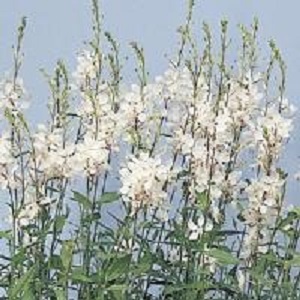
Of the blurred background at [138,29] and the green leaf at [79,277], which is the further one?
the blurred background at [138,29]

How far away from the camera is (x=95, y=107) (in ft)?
6.12

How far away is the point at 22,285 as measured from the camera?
1725 mm

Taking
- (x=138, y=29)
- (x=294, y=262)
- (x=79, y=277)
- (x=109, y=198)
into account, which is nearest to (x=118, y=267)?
(x=79, y=277)

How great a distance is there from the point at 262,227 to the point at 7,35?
3.75ft

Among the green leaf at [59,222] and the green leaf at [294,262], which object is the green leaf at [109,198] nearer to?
the green leaf at [59,222]

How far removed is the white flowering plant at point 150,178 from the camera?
1834 mm

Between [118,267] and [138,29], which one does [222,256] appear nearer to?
[118,267]

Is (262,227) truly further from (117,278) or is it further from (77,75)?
(77,75)

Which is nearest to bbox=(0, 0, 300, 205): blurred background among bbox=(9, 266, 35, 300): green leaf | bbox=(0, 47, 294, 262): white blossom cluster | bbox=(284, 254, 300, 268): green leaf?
bbox=(0, 47, 294, 262): white blossom cluster

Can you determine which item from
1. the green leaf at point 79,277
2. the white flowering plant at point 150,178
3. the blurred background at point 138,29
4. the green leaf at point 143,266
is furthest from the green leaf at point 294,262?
the blurred background at point 138,29

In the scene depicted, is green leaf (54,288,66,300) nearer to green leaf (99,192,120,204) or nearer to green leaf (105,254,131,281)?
green leaf (105,254,131,281)

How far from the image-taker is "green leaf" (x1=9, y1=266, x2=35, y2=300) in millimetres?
1723

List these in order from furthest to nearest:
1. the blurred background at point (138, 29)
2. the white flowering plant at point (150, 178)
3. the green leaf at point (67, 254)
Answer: the blurred background at point (138, 29), the white flowering plant at point (150, 178), the green leaf at point (67, 254)

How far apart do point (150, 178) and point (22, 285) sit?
0.26 metres
